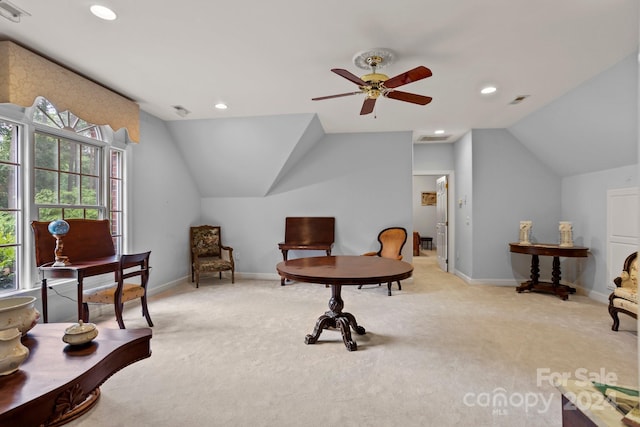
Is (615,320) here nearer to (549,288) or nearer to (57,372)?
(549,288)

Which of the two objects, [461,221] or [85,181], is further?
[461,221]

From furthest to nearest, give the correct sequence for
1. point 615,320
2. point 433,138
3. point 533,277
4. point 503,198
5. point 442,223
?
point 442,223 → point 433,138 → point 503,198 → point 533,277 → point 615,320

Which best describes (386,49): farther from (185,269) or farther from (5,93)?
(185,269)

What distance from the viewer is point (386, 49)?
8.83 ft

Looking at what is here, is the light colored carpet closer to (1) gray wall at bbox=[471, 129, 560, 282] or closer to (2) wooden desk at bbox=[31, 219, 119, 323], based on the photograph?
(2) wooden desk at bbox=[31, 219, 119, 323]

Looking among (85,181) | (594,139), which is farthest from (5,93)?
(594,139)

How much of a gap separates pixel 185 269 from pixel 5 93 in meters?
3.40

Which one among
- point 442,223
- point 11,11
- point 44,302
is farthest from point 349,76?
point 442,223

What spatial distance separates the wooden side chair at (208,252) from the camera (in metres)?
5.06

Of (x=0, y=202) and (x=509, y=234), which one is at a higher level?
(x=0, y=202)

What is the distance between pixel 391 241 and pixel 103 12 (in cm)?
441

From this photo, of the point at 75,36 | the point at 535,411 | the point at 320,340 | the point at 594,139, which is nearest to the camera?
the point at 535,411

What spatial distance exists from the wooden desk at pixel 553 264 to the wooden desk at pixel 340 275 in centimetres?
257

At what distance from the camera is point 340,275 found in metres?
2.56
